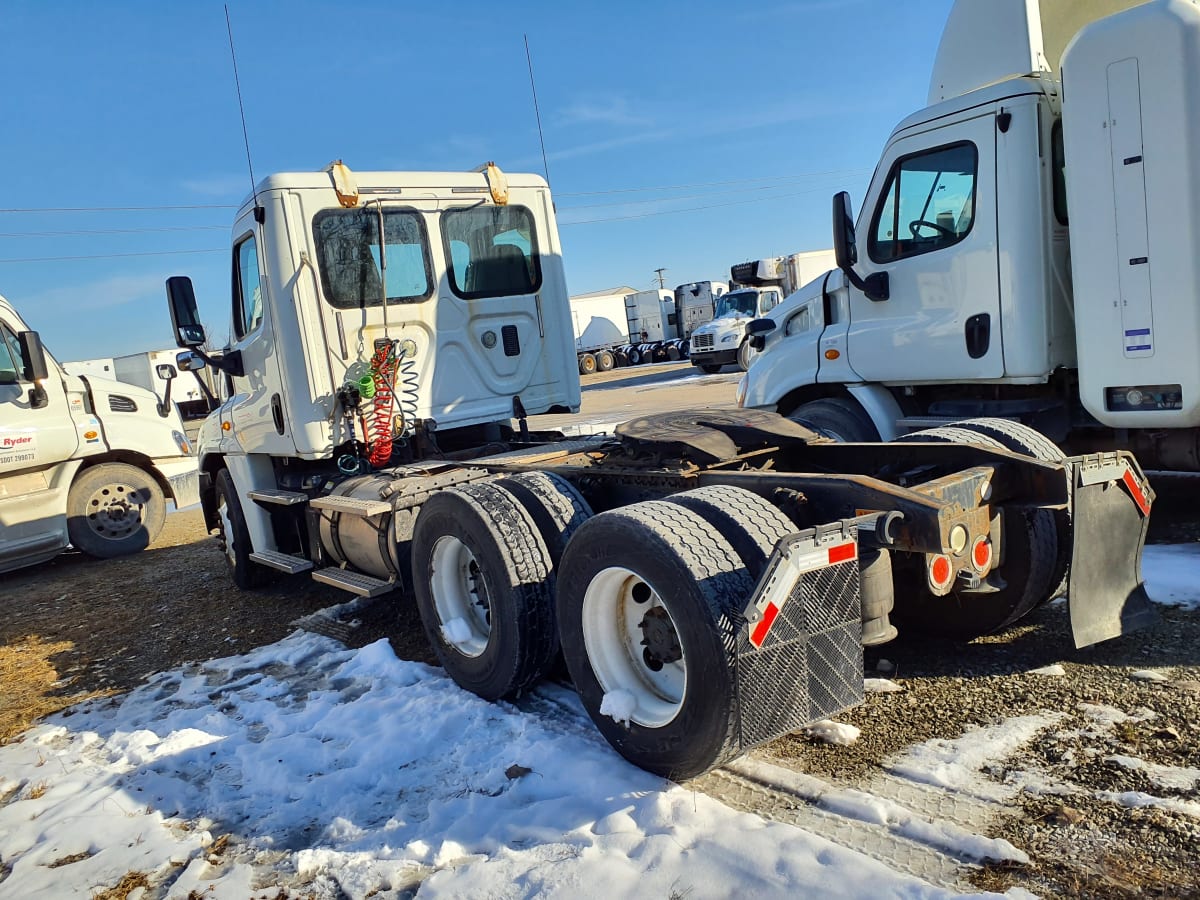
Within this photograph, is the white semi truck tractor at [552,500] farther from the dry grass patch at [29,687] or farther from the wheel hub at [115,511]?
the wheel hub at [115,511]

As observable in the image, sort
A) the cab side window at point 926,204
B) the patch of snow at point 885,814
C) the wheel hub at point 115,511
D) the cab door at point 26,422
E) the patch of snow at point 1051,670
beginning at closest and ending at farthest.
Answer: the patch of snow at point 885,814 → the patch of snow at point 1051,670 → the cab side window at point 926,204 → the cab door at point 26,422 → the wheel hub at point 115,511

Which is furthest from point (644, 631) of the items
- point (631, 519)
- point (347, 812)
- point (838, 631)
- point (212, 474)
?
point (212, 474)

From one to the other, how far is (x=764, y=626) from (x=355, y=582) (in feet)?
10.6

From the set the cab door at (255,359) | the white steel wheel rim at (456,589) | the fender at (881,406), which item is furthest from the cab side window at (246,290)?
the fender at (881,406)

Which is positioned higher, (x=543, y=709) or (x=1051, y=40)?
(x=1051, y=40)

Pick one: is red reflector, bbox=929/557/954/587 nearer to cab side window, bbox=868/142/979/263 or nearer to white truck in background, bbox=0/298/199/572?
cab side window, bbox=868/142/979/263

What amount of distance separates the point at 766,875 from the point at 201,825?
213 cm

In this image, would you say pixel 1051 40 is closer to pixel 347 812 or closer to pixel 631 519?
pixel 631 519

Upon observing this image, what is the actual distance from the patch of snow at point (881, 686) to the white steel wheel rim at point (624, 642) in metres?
0.96

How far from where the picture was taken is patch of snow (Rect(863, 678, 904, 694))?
3743 millimetres

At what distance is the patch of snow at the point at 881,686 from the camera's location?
3.74m

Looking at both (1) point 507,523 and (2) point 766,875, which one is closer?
(2) point 766,875

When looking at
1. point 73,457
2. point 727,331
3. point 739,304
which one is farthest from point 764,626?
point 739,304

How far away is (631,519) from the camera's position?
313 centimetres
